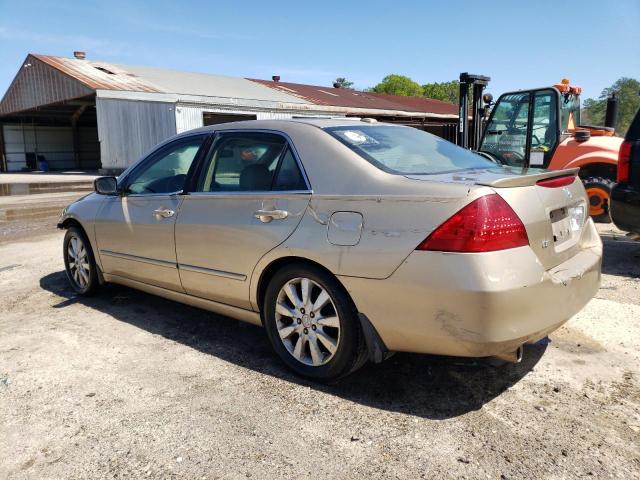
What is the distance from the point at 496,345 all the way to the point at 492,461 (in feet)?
1.79

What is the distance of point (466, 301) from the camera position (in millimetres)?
2646

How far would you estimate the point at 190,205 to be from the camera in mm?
3988

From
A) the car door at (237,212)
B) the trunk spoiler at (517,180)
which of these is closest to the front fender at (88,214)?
the car door at (237,212)

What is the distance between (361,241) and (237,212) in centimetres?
106

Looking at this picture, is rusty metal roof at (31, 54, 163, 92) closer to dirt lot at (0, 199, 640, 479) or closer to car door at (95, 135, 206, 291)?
car door at (95, 135, 206, 291)

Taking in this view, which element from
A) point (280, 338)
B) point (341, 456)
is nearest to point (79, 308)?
point (280, 338)

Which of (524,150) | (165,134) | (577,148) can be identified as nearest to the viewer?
(577,148)

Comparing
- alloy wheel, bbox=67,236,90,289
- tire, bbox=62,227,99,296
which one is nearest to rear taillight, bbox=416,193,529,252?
tire, bbox=62,227,99,296

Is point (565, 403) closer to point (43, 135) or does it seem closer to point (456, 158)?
point (456, 158)

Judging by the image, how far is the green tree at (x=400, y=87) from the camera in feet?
263

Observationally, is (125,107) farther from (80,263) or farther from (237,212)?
(237,212)

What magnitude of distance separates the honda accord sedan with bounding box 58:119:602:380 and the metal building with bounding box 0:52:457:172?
15717 millimetres

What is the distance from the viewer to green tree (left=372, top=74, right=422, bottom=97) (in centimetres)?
8019

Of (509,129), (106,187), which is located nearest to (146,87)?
(509,129)
